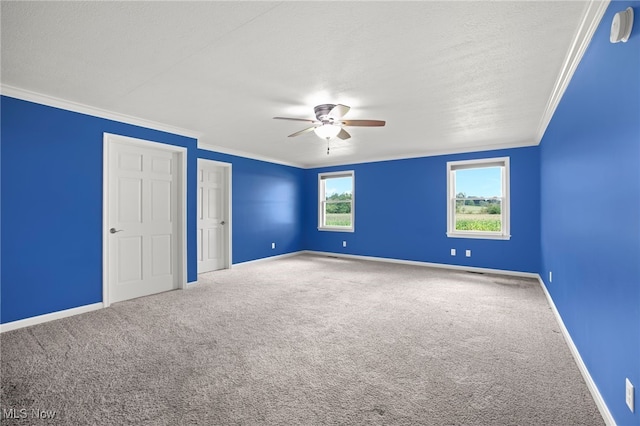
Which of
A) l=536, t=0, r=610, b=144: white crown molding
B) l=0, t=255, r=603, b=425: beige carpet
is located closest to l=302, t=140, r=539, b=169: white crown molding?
l=536, t=0, r=610, b=144: white crown molding

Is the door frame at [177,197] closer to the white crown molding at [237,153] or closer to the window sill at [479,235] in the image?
the white crown molding at [237,153]

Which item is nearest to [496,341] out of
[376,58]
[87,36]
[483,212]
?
[376,58]

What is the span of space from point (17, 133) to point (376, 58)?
3.65 meters

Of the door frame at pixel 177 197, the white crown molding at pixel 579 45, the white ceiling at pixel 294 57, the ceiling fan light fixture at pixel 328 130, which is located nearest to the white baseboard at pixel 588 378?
the white crown molding at pixel 579 45

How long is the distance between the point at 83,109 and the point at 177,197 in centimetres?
160

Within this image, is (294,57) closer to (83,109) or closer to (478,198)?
(83,109)

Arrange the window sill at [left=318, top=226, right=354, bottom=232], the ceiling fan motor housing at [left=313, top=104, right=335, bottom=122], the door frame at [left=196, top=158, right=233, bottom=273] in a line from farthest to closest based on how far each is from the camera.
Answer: the window sill at [left=318, top=226, right=354, bottom=232] < the door frame at [left=196, top=158, right=233, bottom=273] < the ceiling fan motor housing at [left=313, top=104, right=335, bottom=122]

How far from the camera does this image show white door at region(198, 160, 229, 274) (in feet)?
19.3

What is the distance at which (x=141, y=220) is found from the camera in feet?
14.0

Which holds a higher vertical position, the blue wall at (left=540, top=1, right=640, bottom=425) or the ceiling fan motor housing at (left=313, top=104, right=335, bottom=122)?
the ceiling fan motor housing at (left=313, top=104, right=335, bottom=122)

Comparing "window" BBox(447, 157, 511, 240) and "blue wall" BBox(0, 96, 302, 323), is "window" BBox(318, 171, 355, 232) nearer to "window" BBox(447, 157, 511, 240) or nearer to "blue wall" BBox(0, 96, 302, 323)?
"window" BBox(447, 157, 511, 240)

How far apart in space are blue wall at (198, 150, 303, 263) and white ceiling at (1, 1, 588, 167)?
2397mm

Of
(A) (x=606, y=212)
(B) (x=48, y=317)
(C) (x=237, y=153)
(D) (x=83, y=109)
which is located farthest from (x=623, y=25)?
(C) (x=237, y=153)

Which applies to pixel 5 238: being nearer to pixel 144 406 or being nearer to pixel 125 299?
pixel 125 299
